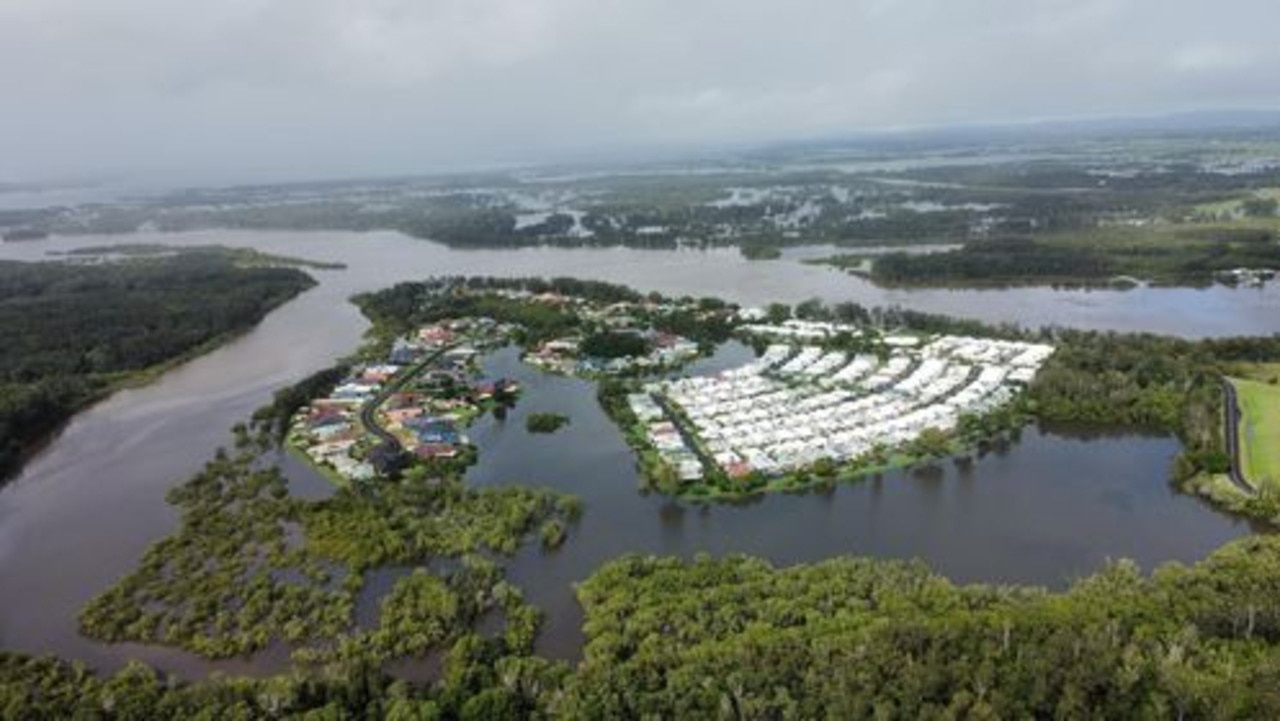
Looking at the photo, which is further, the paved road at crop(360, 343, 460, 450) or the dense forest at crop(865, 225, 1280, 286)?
the dense forest at crop(865, 225, 1280, 286)

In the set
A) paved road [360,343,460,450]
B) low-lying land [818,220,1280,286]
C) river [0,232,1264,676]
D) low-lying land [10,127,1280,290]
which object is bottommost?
river [0,232,1264,676]

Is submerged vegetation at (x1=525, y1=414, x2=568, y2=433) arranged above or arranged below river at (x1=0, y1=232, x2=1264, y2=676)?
above

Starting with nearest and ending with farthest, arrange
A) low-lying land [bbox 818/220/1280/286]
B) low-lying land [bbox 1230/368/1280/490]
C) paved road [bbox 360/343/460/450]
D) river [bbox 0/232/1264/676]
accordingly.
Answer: river [bbox 0/232/1264/676]
low-lying land [bbox 1230/368/1280/490]
paved road [bbox 360/343/460/450]
low-lying land [bbox 818/220/1280/286]

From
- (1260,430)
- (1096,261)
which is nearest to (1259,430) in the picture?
(1260,430)

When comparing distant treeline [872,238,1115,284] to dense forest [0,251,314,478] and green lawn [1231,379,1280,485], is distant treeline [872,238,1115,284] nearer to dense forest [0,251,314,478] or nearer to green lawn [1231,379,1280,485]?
green lawn [1231,379,1280,485]

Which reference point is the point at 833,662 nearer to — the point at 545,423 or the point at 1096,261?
the point at 545,423

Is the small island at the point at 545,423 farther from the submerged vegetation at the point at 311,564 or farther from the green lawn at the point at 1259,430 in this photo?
the green lawn at the point at 1259,430

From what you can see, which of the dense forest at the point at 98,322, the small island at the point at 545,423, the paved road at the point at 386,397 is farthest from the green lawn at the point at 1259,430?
the dense forest at the point at 98,322

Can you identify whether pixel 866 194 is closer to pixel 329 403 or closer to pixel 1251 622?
pixel 329 403

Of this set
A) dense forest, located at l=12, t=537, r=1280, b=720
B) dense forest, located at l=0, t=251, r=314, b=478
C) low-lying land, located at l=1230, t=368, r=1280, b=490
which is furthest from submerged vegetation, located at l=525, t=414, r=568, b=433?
low-lying land, located at l=1230, t=368, r=1280, b=490
